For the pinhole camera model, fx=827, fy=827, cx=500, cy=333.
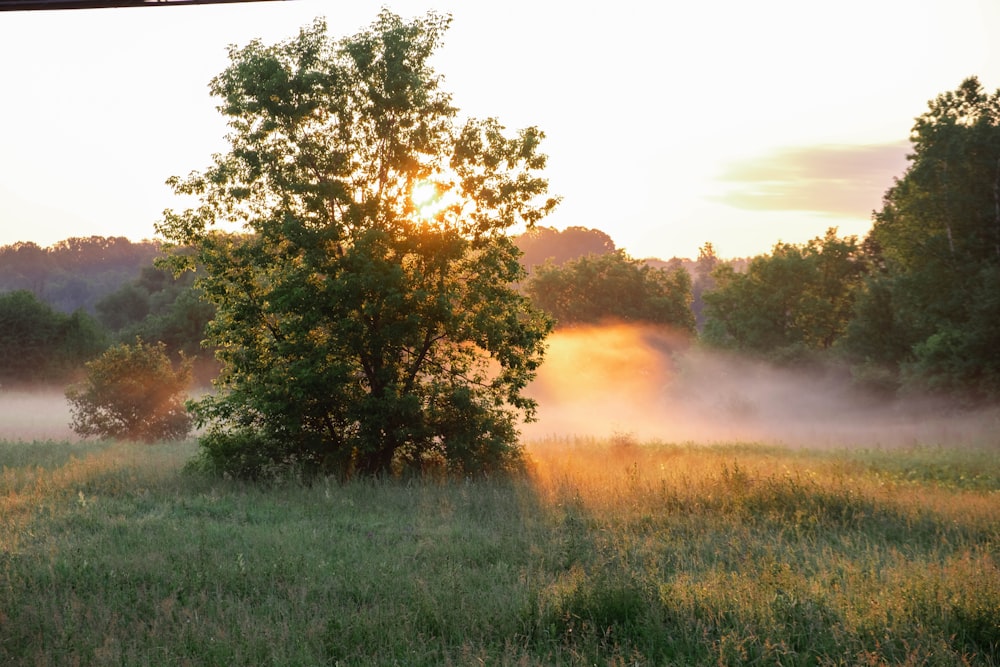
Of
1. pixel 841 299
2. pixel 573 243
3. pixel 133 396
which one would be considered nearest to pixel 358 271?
pixel 133 396

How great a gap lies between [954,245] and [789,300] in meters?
25.6

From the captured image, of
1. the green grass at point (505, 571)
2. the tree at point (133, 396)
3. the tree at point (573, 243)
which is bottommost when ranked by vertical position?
the green grass at point (505, 571)

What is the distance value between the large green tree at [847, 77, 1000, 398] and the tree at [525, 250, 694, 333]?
1329 inches

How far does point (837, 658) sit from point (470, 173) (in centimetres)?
1420

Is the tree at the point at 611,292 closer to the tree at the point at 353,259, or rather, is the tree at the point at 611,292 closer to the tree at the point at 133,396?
the tree at the point at 133,396

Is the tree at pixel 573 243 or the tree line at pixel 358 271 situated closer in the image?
the tree line at pixel 358 271

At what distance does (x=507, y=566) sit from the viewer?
10.2 meters

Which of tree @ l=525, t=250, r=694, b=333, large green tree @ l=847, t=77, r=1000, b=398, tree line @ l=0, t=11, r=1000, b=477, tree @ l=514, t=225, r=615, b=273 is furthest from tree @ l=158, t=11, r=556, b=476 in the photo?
→ tree @ l=514, t=225, r=615, b=273

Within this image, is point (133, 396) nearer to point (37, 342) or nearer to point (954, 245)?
point (37, 342)

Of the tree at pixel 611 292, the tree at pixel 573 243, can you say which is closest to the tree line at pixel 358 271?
the tree at pixel 611 292

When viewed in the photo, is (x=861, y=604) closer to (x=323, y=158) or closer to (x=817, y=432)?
(x=323, y=158)

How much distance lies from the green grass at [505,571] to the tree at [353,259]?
7.05 ft

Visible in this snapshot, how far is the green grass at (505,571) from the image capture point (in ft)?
24.9

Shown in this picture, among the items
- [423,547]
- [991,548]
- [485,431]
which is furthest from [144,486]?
[991,548]
